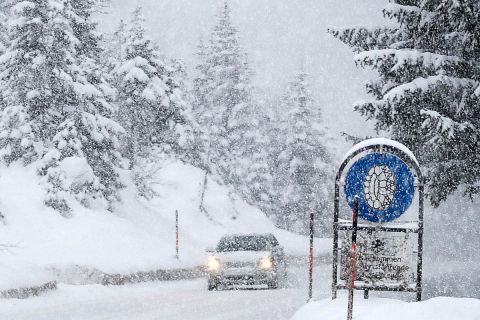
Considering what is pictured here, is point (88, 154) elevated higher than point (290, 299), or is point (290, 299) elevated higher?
point (88, 154)

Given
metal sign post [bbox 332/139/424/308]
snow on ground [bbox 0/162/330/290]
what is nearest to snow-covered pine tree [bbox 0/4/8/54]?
snow on ground [bbox 0/162/330/290]

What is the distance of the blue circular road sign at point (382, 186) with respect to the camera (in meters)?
10.2

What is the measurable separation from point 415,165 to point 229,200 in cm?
3573

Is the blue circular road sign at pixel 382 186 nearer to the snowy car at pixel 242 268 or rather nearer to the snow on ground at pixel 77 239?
the snow on ground at pixel 77 239

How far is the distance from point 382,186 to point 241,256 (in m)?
9.36

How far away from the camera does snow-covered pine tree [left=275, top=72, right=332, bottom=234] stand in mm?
57344

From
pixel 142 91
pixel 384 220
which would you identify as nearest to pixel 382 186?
pixel 384 220

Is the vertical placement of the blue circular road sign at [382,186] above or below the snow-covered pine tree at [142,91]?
below

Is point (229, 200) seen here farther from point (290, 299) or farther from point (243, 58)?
point (290, 299)

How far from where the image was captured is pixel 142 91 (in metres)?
37.2

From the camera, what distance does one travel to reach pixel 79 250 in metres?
20.6

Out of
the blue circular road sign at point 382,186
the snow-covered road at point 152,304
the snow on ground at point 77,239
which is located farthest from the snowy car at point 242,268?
the blue circular road sign at point 382,186

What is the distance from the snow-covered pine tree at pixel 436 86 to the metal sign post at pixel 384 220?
17.9ft

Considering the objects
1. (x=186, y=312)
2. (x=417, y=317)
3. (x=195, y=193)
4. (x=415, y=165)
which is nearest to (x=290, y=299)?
(x=186, y=312)
